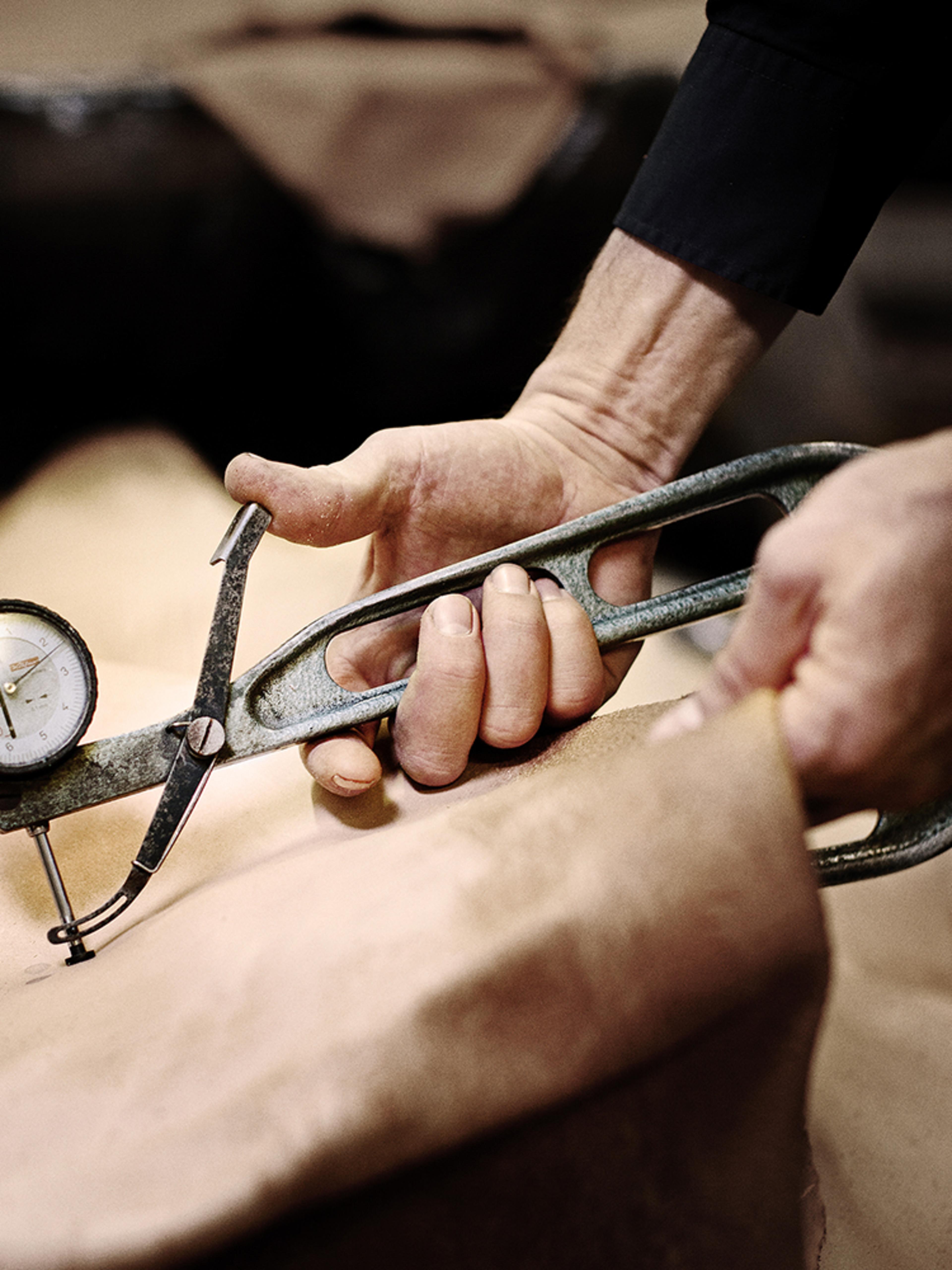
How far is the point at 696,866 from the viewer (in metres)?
0.33

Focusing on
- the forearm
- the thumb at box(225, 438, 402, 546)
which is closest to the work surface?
the thumb at box(225, 438, 402, 546)

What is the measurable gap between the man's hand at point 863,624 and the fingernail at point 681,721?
4cm

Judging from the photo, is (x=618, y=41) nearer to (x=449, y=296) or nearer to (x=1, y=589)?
(x=449, y=296)

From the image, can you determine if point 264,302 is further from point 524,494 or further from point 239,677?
point 239,677

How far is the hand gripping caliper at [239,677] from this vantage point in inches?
20.6

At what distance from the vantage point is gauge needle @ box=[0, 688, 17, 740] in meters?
0.51

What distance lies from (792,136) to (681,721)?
48 centimetres

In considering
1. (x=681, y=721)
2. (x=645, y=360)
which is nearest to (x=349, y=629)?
(x=681, y=721)

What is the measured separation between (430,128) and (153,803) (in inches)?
39.4

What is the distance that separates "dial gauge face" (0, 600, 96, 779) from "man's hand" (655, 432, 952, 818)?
393mm

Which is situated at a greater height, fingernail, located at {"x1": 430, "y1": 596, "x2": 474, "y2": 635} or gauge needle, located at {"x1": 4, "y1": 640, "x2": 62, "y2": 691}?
fingernail, located at {"x1": 430, "y1": 596, "x2": 474, "y2": 635}

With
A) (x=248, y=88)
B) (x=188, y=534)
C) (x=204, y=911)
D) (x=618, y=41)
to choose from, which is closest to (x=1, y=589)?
(x=188, y=534)

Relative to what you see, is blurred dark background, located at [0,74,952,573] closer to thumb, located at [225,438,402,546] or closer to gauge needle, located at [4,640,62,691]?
thumb, located at [225,438,402,546]

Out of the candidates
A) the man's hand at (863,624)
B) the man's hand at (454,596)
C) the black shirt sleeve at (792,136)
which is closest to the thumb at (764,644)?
the man's hand at (863,624)
